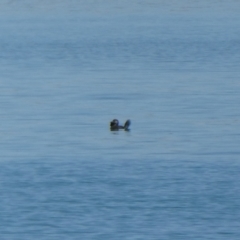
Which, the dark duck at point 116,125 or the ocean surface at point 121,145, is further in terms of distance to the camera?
the dark duck at point 116,125

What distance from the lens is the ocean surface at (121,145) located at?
17.8 metres

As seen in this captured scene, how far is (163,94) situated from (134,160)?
963 cm

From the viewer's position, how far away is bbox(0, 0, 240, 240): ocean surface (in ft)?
58.2

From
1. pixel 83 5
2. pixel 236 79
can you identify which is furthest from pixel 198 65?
pixel 83 5

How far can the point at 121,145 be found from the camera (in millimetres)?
23469

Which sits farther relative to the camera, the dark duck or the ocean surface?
the dark duck

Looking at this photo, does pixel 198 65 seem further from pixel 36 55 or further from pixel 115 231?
pixel 115 231

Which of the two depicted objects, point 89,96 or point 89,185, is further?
point 89,96

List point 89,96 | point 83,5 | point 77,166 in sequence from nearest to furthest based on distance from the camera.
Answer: point 77,166
point 89,96
point 83,5

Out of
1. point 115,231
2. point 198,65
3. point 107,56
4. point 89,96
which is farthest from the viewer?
point 107,56

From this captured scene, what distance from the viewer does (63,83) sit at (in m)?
35.2

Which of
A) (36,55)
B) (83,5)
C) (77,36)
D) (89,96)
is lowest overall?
(89,96)

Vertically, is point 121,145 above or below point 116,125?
below

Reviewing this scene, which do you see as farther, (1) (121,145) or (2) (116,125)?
(2) (116,125)
